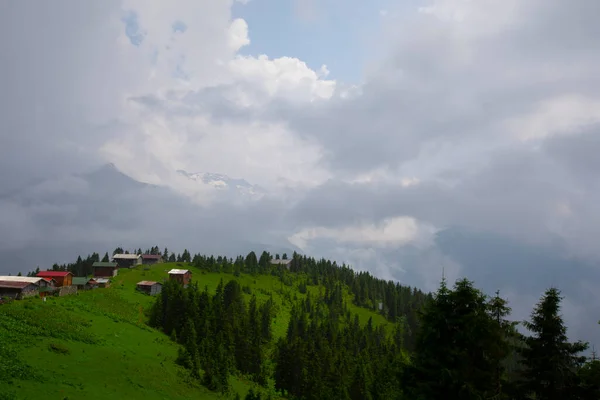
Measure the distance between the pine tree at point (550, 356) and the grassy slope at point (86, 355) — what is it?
41873mm

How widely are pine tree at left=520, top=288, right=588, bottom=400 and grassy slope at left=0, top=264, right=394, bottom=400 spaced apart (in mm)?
41873

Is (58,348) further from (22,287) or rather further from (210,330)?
(22,287)

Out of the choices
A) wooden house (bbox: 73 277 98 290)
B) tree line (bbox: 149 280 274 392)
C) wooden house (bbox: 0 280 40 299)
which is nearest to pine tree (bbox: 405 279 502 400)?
tree line (bbox: 149 280 274 392)

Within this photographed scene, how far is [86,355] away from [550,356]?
→ 2136 inches

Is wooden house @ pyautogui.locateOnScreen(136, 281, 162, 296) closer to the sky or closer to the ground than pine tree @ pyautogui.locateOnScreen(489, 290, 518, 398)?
closer to the ground

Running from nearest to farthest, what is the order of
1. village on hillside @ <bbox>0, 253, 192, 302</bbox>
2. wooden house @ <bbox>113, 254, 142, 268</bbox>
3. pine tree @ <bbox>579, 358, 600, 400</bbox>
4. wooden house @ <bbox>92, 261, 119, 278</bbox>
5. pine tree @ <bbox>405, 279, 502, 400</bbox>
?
pine tree @ <bbox>405, 279, 502, 400</bbox> → pine tree @ <bbox>579, 358, 600, 400</bbox> → village on hillside @ <bbox>0, 253, 192, 302</bbox> → wooden house @ <bbox>92, 261, 119, 278</bbox> → wooden house @ <bbox>113, 254, 142, 268</bbox>

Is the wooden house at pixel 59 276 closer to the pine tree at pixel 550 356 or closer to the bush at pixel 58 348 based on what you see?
the bush at pixel 58 348

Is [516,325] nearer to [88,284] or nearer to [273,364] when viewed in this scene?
[273,364]

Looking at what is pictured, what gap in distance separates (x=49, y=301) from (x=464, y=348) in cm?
8049

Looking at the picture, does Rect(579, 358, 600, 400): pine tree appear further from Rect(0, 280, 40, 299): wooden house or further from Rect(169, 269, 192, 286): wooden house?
Rect(169, 269, 192, 286): wooden house

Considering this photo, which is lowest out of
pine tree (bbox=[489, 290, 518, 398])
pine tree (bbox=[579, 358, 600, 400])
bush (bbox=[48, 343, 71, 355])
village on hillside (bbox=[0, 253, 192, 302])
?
bush (bbox=[48, 343, 71, 355])

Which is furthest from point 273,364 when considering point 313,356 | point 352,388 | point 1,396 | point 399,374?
point 399,374

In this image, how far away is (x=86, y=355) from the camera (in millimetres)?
53312

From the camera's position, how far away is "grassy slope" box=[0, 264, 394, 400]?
43.0 m
